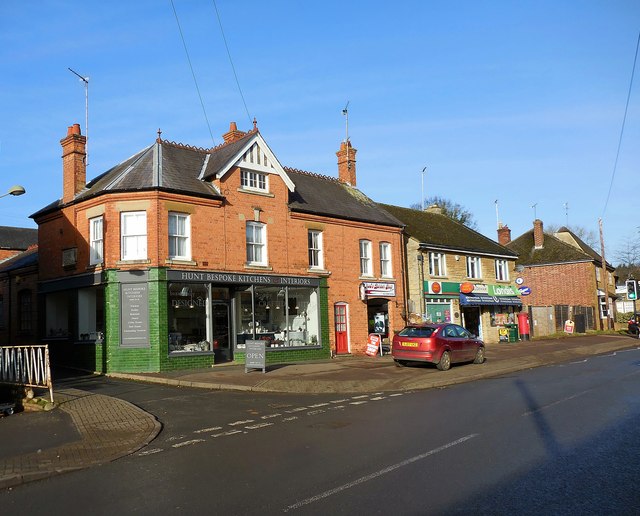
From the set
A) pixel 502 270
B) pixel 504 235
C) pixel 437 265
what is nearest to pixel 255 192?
pixel 437 265

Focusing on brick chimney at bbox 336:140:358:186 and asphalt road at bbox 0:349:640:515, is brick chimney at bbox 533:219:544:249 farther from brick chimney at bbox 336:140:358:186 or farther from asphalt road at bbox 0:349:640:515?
asphalt road at bbox 0:349:640:515

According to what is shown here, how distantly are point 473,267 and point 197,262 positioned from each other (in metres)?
19.5

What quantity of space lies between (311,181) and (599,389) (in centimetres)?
1752

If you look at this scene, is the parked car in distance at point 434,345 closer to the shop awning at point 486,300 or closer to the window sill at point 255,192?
the window sill at point 255,192

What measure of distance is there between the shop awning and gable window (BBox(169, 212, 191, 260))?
1754 cm

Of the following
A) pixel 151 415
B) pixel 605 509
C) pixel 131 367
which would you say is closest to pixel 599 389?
pixel 605 509

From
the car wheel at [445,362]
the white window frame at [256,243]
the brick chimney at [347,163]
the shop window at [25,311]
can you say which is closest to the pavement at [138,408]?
the car wheel at [445,362]

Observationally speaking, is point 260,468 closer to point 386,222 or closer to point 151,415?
point 151,415

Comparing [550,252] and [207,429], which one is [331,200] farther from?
[550,252]

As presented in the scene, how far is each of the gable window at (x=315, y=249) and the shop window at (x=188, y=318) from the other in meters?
5.64

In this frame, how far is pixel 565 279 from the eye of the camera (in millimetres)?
46375

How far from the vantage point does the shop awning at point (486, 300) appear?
31875 millimetres

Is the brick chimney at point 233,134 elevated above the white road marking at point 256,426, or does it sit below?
above

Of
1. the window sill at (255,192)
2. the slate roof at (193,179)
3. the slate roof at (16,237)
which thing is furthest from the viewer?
the slate roof at (16,237)
